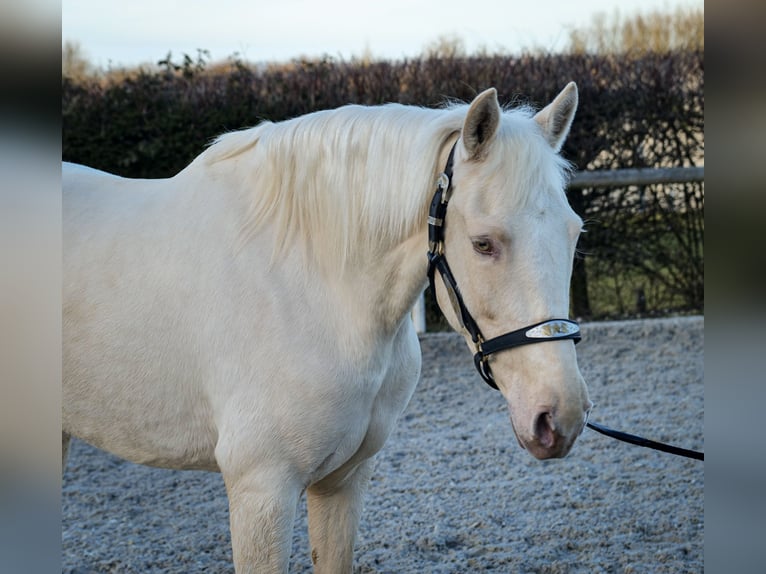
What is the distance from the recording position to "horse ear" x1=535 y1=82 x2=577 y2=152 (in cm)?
213

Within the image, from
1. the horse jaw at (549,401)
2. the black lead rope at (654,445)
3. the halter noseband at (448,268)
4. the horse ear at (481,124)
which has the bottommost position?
the black lead rope at (654,445)

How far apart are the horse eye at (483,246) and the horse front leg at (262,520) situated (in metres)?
Result: 0.79

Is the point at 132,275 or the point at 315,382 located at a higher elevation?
the point at 132,275

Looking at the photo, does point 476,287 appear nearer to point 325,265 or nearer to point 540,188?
point 540,188

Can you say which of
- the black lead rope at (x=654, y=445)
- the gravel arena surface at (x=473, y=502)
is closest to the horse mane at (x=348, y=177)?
the black lead rope at (x=654, y=445)

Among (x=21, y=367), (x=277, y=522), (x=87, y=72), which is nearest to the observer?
(x=21, y=367)

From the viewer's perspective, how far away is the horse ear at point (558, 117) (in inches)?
83.8

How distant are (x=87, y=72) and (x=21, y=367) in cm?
881

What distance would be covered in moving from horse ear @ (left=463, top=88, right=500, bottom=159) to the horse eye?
220 millimetres

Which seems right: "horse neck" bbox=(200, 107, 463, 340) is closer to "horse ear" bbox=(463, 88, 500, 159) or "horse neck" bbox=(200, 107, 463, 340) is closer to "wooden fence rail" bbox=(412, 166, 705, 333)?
"horse ear" bbox=(463, 88, 500, 159)

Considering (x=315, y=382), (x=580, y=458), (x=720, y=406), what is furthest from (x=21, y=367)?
(x=580, y=458)

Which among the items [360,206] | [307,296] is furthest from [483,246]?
[307,296]

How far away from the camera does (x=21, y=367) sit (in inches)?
38.7

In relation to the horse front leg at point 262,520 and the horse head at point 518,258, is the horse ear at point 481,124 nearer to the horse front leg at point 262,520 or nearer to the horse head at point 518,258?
the horse head at point 518,258
